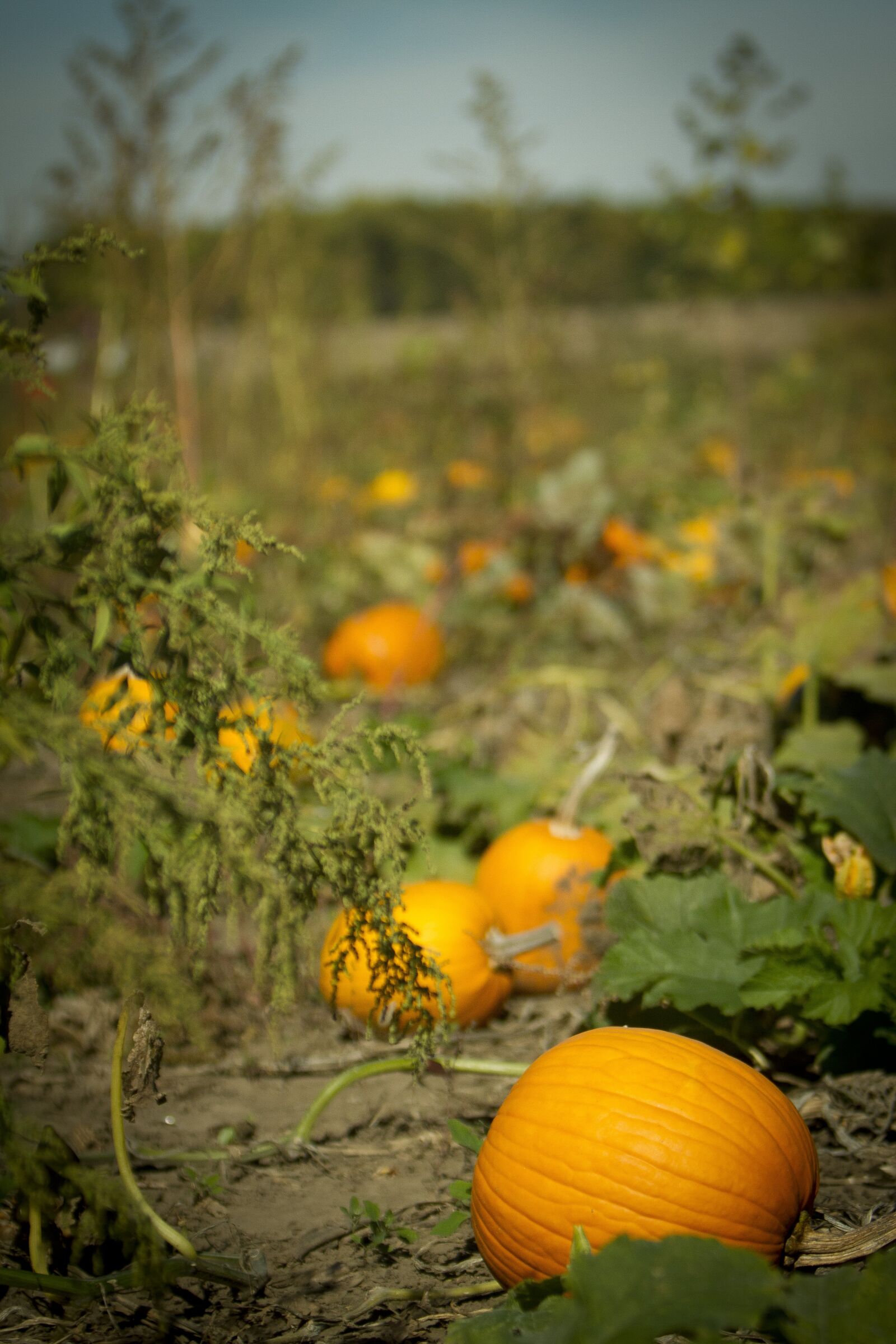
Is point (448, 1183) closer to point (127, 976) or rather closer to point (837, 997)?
point (837, 997)

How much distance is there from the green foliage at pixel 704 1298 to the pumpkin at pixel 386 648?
2.99 m

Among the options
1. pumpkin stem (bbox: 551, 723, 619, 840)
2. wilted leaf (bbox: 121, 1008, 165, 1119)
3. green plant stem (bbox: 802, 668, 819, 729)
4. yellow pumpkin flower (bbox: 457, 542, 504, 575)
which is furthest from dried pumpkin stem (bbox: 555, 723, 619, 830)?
yellow pumpkin flower (bbox: 457, 542, 504, 575)

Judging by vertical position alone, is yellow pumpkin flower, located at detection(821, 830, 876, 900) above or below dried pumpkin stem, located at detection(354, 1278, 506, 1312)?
above

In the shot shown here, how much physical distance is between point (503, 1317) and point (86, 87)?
17.4 feet

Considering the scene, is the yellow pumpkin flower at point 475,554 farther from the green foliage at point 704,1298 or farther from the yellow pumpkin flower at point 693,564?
the green foliage at point 704,1298

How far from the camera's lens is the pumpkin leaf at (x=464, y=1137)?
4.88 ft

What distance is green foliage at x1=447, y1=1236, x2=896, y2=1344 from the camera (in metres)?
0.90

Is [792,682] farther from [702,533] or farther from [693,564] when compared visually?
[702,533]

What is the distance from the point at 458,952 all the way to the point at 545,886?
0.32 metres

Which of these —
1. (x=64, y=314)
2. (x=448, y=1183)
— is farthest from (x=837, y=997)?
(x=64, y=314)

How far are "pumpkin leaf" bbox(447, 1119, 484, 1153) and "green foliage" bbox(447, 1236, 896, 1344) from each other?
0.45 metres

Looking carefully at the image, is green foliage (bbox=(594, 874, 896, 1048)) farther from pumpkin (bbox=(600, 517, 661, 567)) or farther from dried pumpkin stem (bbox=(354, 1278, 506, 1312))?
pumpkin (bbox=(600, 517, 661, 567))

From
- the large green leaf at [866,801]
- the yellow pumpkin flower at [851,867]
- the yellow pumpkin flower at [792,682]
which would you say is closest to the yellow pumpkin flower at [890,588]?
the yellow pumpkin flower at [792,682]

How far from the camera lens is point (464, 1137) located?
1512mm
